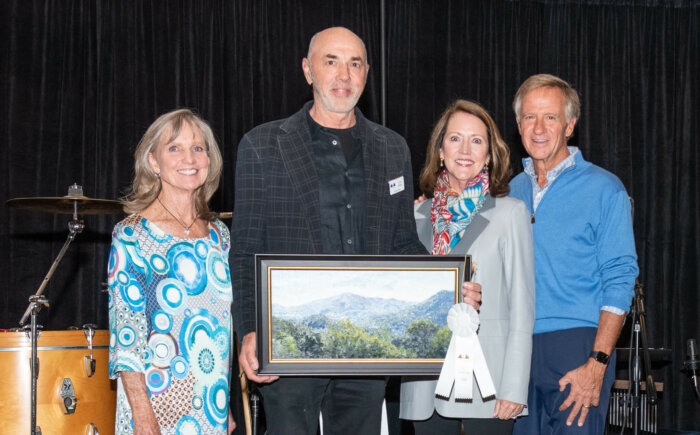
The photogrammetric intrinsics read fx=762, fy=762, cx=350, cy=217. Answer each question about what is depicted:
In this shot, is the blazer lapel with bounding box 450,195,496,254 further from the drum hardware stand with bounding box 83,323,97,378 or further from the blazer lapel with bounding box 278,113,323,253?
the drum hardware stand with bounding box 83,323,97,378

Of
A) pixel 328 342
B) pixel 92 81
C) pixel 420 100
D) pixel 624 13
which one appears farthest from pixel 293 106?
pixel 328 342

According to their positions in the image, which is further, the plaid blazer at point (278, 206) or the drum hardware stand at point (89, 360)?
the drum hardware stand at point (89, 360)

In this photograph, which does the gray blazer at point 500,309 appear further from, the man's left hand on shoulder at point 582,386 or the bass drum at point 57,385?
the bass drum at point 57,385

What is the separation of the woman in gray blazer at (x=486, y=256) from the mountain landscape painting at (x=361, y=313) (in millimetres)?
413

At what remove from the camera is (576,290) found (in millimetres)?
2770

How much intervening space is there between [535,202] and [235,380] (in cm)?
365

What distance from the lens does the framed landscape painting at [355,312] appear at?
2141 mm

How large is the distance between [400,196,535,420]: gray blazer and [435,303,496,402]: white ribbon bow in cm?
30

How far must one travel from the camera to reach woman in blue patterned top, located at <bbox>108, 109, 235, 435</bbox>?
2.39 metres

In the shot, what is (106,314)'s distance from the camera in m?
5.95

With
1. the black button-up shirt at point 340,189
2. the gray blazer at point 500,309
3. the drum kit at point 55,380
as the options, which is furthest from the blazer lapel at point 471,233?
the drum kit at point 55,380

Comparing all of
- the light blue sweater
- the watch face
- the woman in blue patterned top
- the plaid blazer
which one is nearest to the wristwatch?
the watch face

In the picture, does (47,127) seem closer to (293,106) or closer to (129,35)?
(129,35)

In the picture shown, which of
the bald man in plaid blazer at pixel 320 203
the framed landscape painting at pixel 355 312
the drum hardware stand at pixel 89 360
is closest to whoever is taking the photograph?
the framed landscape painting at pixel 355 312
